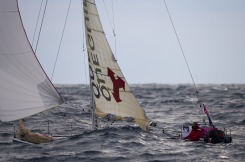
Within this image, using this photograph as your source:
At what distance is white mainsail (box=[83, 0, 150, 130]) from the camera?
20266mm

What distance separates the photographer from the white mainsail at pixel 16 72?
1730 cm

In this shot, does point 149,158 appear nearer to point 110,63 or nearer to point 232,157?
point 232,157

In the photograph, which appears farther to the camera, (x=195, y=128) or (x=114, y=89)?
(x=195, y=128)

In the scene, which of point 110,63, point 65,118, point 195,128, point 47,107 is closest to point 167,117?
point 65,118

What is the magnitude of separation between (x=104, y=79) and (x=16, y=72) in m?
4.29

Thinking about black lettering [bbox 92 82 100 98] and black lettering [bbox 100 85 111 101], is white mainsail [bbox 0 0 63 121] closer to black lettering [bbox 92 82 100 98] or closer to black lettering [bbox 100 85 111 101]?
black lettering [bbox 92 82 100 98]

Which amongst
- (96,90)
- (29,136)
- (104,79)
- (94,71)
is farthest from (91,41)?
(29,136)

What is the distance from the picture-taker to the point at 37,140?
20641 mm

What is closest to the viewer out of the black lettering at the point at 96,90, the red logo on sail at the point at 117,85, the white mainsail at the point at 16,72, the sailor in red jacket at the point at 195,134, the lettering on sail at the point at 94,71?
the white mainsail at the point at 16,72

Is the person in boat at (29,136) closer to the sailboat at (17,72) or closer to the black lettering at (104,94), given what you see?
the sailboat at (17,72)

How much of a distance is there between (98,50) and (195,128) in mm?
5604

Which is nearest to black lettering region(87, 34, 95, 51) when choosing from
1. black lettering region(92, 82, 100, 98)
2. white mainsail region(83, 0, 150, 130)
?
white mainsail region(83, 0, 150, 130)

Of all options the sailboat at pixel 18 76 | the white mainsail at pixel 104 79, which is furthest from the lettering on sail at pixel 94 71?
the sailboat at pixel 18 76

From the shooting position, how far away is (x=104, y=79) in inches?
805
